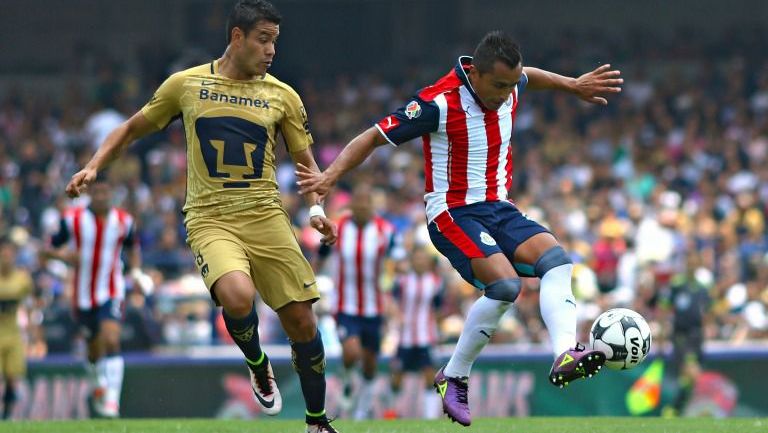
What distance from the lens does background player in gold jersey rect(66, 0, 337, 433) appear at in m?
8.91

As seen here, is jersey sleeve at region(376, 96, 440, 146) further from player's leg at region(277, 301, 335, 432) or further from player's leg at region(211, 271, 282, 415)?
player's leg at region(211, 271, 282, 415)

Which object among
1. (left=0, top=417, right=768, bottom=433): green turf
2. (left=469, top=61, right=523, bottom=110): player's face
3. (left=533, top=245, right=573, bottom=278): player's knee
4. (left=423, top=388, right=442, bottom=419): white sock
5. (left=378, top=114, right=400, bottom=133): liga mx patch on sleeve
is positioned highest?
(left=469, top=61, right=523, bottom=110): player's face

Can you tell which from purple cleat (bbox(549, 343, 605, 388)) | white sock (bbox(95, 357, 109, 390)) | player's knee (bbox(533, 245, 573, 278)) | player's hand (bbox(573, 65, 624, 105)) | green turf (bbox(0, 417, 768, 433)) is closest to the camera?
purple cleat (bbox(549, 343, 605, 388))

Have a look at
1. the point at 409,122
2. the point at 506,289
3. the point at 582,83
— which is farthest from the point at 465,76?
the point at 506,289

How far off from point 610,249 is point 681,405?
2563 millimetres

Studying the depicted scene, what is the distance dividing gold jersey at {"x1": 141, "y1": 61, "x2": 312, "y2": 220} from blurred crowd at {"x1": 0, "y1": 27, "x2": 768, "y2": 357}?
8.21 metres

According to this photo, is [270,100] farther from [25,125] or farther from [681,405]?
[25,125]

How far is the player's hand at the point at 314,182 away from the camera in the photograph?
897 centimetres

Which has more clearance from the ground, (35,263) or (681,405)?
(35,263)

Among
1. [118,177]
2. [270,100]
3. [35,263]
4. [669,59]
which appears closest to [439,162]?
[270,100]

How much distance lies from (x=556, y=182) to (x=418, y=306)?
633 cm

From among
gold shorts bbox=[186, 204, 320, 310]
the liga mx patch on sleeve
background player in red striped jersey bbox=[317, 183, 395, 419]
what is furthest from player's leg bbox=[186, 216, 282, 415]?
background player in red striped jersey bbox=[317, 183, 395, 419]

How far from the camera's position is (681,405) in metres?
18.0

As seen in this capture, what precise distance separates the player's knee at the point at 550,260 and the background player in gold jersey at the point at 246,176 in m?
1.33
